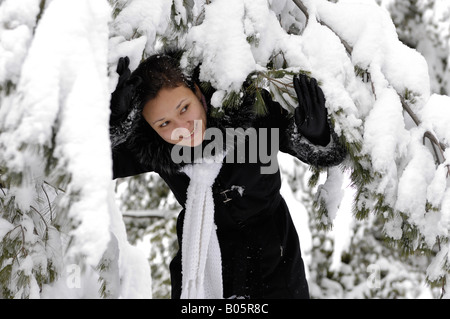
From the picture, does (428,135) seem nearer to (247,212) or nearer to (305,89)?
(305,89)

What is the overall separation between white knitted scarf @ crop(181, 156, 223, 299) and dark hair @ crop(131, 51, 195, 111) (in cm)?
33

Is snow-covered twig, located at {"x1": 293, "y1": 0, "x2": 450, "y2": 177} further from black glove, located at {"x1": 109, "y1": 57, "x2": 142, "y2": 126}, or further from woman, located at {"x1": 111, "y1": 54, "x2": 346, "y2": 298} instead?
black glove, located at {"x1": 109, "y1": 57, "x2": 142, "y2": 126}

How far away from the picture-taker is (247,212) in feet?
6.81


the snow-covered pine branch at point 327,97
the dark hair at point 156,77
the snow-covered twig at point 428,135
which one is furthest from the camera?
the dark hair at point 156,77

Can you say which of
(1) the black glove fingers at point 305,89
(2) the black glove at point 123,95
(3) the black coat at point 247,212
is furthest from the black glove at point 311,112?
(2) the black glove at point 123,95

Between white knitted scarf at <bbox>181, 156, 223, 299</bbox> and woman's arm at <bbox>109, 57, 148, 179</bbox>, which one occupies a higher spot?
woman's arm at <bbox>109, 57, 148, 179</bbox>

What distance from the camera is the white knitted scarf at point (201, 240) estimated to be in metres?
1.97

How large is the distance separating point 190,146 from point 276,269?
62 cm

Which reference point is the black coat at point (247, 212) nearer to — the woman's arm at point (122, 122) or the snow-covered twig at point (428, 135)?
the woman's arm at point (122, 122)

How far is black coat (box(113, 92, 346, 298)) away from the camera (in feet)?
6.70

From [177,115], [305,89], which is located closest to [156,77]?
[177,115]

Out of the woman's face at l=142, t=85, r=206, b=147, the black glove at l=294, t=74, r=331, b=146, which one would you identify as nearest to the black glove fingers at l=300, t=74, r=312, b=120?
the black glove at l=294, t=74, r=331, b=146

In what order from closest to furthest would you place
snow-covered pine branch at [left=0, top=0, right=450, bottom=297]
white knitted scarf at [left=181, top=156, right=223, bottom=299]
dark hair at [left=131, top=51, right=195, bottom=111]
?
snow-covered pine branch at [left=0, top=0, right=450, bottom=297]
dark hair at [left=131, top=51, right=195, bottom=111]
white knitted scarf at [left=181, top=156, right=223, bottom=299]

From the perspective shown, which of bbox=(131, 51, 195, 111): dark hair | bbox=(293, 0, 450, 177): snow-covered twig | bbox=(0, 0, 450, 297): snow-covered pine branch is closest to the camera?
bbox=(0, 0, 450, 297): snow-covered pine branch
